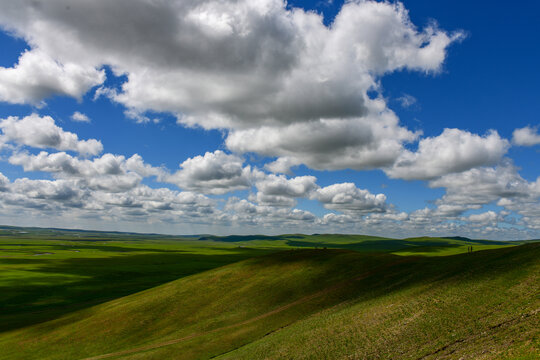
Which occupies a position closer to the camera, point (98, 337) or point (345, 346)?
point (345, 346)

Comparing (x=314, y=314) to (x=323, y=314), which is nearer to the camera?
(x=323, y=314)

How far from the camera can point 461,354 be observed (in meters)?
22.7

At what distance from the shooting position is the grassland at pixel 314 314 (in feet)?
93.4

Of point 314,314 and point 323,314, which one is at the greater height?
point 323,314

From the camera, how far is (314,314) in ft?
156

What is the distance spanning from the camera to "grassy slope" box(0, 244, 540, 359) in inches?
1125

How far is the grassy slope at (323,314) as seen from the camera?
1125 inches

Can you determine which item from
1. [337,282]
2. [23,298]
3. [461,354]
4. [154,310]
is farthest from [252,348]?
[23,298]

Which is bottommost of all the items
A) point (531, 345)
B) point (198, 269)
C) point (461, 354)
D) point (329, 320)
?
point (198, 269)

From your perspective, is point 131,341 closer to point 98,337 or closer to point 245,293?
point 98,337

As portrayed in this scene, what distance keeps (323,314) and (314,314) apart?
2.08m

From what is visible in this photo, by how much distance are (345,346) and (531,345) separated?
16126 millimetres

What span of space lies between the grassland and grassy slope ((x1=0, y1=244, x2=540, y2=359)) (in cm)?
19

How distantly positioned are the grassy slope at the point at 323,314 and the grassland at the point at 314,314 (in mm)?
188
